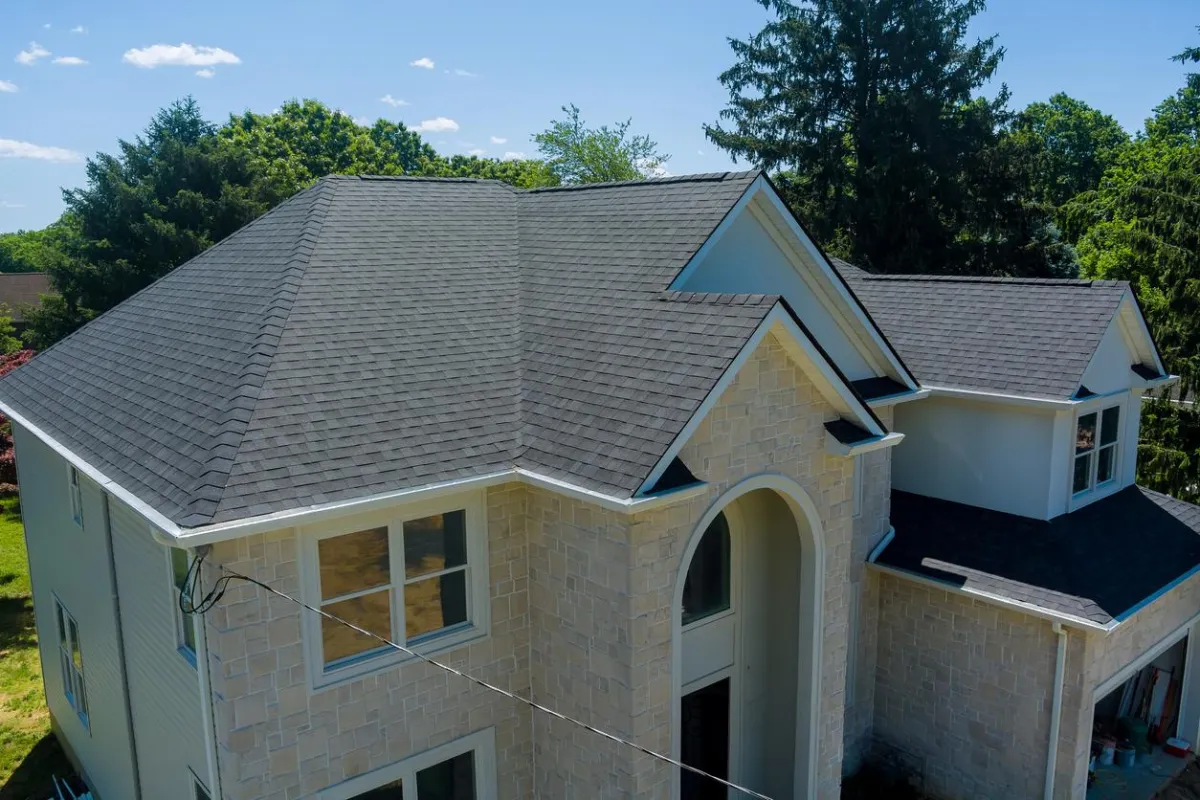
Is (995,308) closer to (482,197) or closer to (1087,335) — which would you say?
(1087,335)

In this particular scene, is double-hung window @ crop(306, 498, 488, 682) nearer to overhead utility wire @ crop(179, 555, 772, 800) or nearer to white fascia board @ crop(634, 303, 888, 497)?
overhead utility wire @ crop(179, 555, 772, 800)

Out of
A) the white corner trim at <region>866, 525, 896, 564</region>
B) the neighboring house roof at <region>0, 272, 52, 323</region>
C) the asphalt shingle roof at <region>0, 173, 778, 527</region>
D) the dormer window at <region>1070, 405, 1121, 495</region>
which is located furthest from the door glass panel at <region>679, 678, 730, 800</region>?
the neighboring house roof at <region>0, 272, 52, 323</region>

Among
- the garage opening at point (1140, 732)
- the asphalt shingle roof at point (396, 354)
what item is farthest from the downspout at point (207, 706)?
the garage opening at point (1140, 732)

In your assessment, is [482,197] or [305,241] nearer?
[305,241]

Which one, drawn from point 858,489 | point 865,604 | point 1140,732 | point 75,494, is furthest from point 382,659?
point 1140,732

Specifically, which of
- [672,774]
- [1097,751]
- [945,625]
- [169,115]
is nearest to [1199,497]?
[1097,751]
